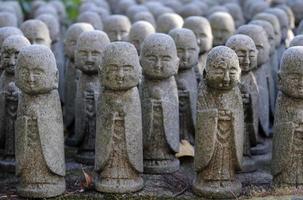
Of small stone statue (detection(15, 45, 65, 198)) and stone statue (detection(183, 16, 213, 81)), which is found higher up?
stone statue (detection(183, 16, 213, 81))

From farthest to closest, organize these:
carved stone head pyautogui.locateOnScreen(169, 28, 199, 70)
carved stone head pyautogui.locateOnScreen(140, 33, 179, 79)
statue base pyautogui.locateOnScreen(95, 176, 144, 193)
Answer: carved stone head pyautogui.locateOnScreen(169, 28, 199, 70)
carved stone head pyautogui.locateOnScreen(140, 33, 179, 79)
statue base pyautogui.locateOnScreen(95, 176, 144, 193)

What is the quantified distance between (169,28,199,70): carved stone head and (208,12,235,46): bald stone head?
1592mm

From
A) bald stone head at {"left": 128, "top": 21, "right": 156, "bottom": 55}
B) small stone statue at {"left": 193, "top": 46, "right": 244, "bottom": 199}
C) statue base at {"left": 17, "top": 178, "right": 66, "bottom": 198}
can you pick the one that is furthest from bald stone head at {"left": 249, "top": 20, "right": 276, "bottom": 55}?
statue base at {"left": 17, "top": 178, "right": 66, "bottom": 198}

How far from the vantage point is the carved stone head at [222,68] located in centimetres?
651

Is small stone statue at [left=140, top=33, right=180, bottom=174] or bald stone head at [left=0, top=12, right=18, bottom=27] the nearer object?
small stone statue at [left=140, top=33, right=180, bottom=174]

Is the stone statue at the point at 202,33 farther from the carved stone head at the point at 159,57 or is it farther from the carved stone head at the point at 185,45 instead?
the carved stone head at the point at 159,57

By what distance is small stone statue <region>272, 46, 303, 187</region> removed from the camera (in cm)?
656

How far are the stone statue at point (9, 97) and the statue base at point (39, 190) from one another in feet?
2.47

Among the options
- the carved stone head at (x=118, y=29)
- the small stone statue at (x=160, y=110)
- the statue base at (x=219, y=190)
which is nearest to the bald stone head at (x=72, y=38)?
the carved stone head at (x=118, y=29)

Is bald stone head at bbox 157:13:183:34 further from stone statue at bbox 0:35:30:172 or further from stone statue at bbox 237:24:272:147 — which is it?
stone statue at bbox 0:35:30:172

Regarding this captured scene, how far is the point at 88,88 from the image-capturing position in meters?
7.76

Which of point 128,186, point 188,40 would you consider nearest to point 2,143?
point 128,186

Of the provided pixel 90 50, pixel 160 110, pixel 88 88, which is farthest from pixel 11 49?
pixel 160 110

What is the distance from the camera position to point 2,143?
7.69 m
